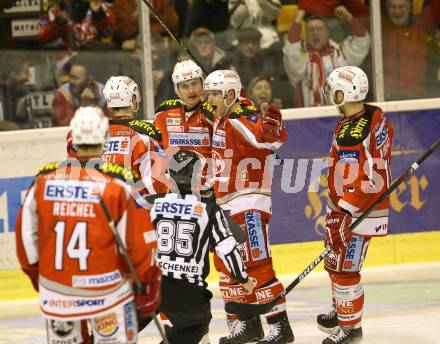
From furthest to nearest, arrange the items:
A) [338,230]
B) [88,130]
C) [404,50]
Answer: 1. [404,50]
2. [338,230]
3. [88,130]

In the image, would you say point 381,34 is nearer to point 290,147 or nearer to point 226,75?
point 290,147

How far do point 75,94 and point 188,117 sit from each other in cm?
156

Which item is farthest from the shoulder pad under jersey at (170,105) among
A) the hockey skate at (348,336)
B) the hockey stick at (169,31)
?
the hockey skate at (348,336)

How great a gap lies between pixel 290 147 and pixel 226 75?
76.3 inches

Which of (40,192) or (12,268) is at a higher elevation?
(40,192)

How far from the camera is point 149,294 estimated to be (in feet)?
15.8

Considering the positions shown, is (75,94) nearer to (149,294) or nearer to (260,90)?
(260,90)

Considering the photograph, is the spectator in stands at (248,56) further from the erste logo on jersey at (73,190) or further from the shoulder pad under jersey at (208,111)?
the erste logo on jersey at (73,190)

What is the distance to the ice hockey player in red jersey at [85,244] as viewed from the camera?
465 cm

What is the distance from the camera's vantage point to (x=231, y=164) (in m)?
6.99

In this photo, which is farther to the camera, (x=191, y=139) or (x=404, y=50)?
(x=404, y=50)

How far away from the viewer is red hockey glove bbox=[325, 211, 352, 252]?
→ 6.69m

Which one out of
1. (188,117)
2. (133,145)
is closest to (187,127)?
(188,117)

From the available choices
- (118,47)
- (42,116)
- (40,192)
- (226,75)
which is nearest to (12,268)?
(42,116)
